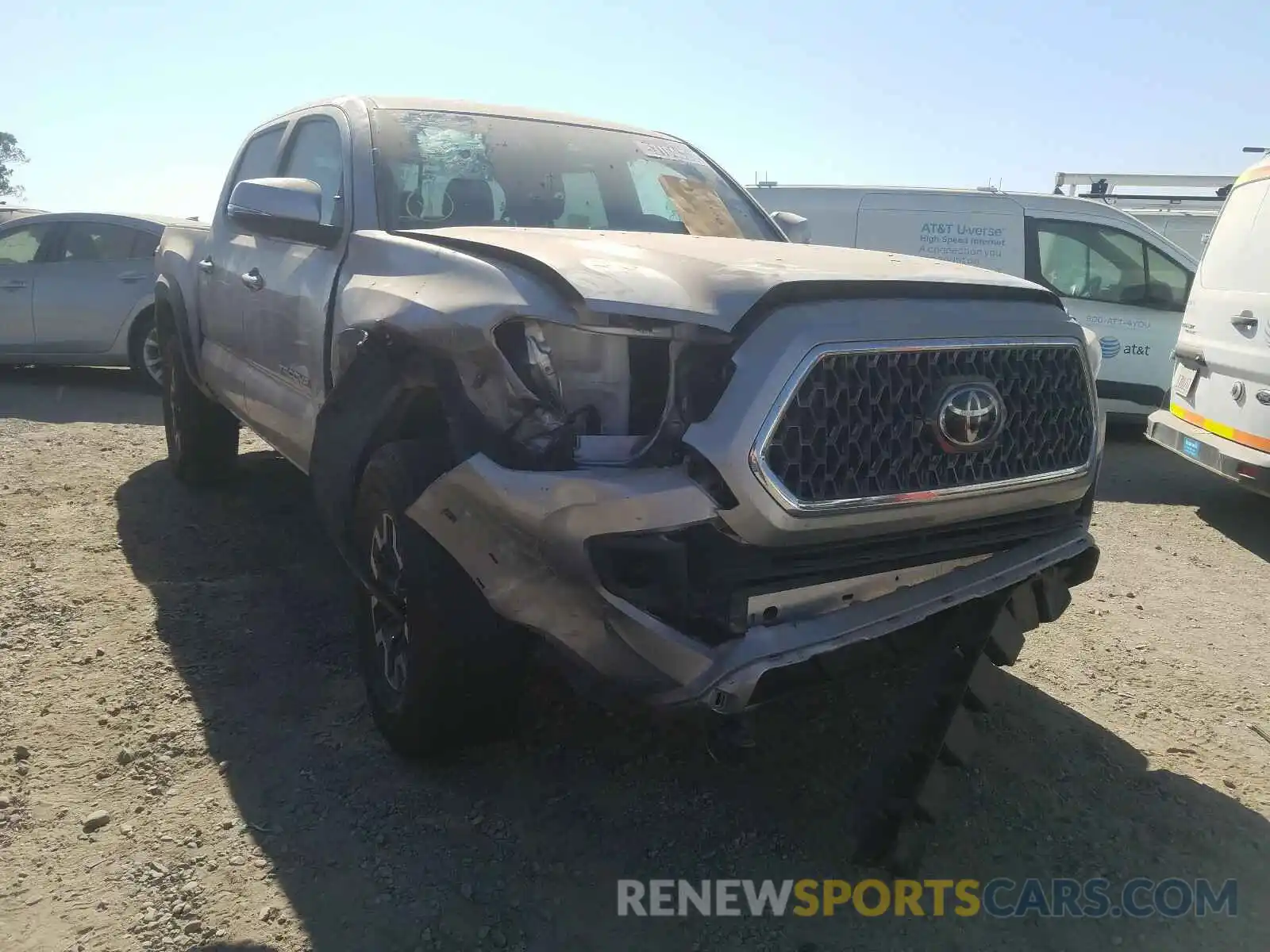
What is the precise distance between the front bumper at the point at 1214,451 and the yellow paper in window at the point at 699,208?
131 inches

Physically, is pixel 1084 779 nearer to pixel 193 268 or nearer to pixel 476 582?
pixel 476 582

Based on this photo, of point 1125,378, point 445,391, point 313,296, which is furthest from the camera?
point 1125,378

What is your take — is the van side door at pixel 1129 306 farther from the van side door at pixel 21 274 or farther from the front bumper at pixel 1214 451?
the van side door at pixel 21 274

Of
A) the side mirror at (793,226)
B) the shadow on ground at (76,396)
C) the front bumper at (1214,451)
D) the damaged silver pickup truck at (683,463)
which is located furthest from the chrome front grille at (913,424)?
the shadow on ground at (76,396)

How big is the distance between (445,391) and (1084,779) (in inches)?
83.7

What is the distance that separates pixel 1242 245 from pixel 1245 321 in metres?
0.56

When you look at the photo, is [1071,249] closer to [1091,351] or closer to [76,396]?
[1091,351]

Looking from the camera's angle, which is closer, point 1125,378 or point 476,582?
point 476,582

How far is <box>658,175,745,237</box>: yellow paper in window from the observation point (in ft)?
12.4

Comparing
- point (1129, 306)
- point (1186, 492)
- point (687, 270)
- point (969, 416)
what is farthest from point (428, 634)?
point (1129, 306)

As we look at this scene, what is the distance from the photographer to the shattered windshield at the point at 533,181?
11.2 ft

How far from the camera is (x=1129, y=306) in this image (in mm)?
8148

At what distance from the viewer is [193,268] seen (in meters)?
5.12

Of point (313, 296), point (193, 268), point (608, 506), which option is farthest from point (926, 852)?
point (193, 268)
